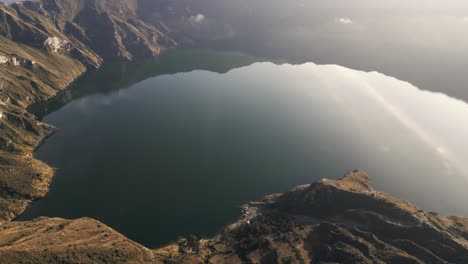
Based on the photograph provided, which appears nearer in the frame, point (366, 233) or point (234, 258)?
point (234, 258)

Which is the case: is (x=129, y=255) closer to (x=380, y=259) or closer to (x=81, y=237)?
(x=81, y=237)

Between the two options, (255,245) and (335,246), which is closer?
(335,246)

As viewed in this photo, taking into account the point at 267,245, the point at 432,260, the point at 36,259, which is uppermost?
the point at 432,260

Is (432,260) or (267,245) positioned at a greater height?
(432,260)

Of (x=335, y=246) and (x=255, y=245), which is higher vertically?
(x=335, y=246)

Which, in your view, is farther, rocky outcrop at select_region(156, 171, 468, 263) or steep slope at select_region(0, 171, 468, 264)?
rocky outcrop at select_region(156, 171, 468, 263)

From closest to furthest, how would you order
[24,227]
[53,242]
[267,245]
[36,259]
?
1. [36,259]
2. [53,242]
3. [24,227]
4. [267,245]

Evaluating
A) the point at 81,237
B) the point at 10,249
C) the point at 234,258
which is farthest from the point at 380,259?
the point at 10,249

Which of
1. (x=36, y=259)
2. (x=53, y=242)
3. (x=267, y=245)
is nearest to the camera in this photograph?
(x=36, y=259)

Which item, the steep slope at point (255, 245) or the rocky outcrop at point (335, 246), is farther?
the rocky outcrop at point (335, 246)

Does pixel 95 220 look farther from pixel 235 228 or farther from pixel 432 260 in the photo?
pixel 432 260
